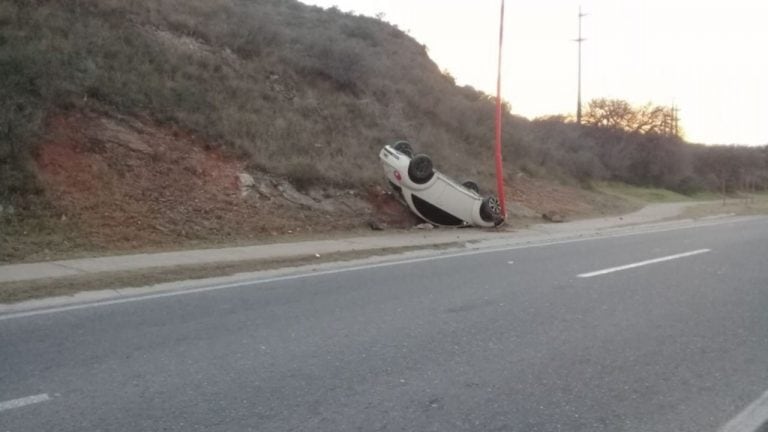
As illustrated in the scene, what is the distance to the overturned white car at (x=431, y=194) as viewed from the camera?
1652 centimetres

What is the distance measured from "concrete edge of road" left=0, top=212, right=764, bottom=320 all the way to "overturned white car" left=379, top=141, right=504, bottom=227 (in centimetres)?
130

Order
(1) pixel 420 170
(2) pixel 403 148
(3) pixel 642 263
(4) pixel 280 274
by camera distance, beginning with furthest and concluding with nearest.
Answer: (2) pixel 403 148 < (1) pixel 420 170 < (3) pixel 642 263 < (4) pixel 280 274

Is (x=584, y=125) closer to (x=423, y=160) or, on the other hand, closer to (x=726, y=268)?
(x=423, y=160)

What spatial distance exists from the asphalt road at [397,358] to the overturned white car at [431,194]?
6.80m

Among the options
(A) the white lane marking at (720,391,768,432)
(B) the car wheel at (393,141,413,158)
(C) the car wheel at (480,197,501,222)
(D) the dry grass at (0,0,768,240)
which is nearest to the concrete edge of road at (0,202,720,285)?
(C) the car wheel at (480,197,501,222)

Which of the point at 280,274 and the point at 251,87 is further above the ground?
the point at 251,87

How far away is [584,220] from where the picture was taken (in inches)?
874

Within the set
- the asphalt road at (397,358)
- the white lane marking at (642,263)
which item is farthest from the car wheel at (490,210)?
the asphalt road at (397,358)

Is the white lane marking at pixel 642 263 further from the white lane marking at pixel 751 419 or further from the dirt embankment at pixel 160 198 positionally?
the dirt embankment at pixel 160 198

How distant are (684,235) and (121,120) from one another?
44.7 feet

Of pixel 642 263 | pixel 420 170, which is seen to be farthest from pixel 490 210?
pixel 642 263

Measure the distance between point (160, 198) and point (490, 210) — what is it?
25.7 ft

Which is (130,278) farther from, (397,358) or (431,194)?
(431,194)

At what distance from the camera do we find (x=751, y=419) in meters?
4.78
